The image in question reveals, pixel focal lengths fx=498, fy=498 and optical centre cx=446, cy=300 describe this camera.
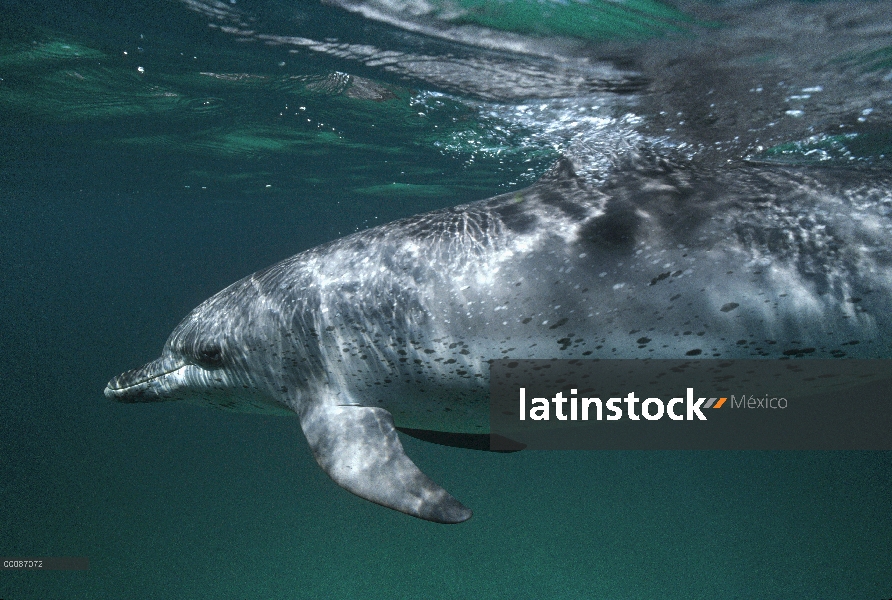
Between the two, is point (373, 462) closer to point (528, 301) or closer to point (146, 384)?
point (528, 301)

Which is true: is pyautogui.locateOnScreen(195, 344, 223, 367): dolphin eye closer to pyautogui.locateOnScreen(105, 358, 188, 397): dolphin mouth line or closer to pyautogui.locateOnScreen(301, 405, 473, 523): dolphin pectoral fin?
pyautogui.locateOnScreen(105, 358, 188, 397): dolphin mouth line

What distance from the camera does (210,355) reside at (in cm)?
548

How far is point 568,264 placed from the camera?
13.2 feet

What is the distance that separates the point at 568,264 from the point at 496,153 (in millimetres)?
11491

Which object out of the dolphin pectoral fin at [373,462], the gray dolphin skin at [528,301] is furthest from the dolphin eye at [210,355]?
the dolphin pectoral fin at [373,462]

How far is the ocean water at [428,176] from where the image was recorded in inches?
260

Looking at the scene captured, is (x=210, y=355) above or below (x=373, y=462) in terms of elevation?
above

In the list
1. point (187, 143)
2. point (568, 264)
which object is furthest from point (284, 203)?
point (568, 264)

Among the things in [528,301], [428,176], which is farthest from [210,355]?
[428,176]

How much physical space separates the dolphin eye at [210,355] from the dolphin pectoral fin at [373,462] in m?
1.34

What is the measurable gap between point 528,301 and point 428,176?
58.4 feet

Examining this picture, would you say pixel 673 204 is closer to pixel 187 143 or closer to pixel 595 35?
pixel 595 35

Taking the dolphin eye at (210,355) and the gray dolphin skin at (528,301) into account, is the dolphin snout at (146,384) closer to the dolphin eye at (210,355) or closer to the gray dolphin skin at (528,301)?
the dolphin eye at (210,355)

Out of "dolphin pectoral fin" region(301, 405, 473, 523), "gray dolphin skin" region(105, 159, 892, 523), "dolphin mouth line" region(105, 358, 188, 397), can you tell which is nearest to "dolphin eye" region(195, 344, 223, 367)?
"gray dolphin skin" region(105, 159, 892, 523)
